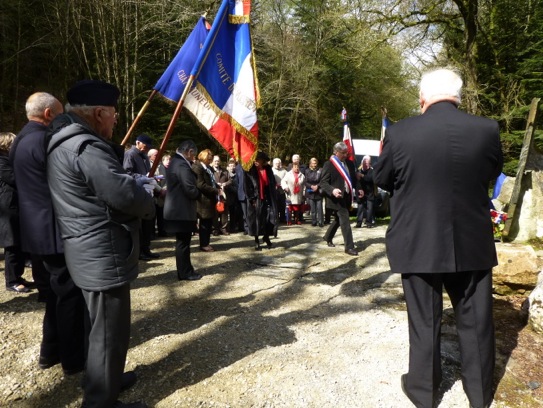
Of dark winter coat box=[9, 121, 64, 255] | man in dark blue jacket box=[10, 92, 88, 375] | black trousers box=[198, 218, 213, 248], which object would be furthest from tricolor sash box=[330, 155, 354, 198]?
dark winter coat box=[9, 121, 64, 255]

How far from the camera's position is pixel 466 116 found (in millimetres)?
2457

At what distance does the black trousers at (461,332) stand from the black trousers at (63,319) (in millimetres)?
2315

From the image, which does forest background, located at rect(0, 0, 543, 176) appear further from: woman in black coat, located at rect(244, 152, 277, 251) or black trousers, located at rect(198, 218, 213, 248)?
black trousers, located at rect(198, 218, 213, 248)

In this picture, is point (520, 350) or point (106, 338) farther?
point (520, 350)

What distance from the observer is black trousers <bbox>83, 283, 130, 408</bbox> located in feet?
7.62

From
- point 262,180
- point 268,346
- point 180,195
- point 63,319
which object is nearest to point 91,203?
point 63,319

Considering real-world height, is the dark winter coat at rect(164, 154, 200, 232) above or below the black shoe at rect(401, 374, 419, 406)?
above

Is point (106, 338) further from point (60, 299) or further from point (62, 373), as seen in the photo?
point (62, 373)

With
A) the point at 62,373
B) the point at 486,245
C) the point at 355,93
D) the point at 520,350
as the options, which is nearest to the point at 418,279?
the point at 486,245

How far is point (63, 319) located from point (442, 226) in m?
2.75

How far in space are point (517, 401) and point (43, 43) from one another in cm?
1628

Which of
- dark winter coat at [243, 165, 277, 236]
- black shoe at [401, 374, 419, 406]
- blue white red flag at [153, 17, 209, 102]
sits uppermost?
blue white red flag at [153, 17, 209, 102]

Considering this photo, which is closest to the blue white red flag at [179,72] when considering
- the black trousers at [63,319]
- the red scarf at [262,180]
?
the black trousers at [63,319]

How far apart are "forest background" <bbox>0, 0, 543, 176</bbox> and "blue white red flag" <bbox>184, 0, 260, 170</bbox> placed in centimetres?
692
